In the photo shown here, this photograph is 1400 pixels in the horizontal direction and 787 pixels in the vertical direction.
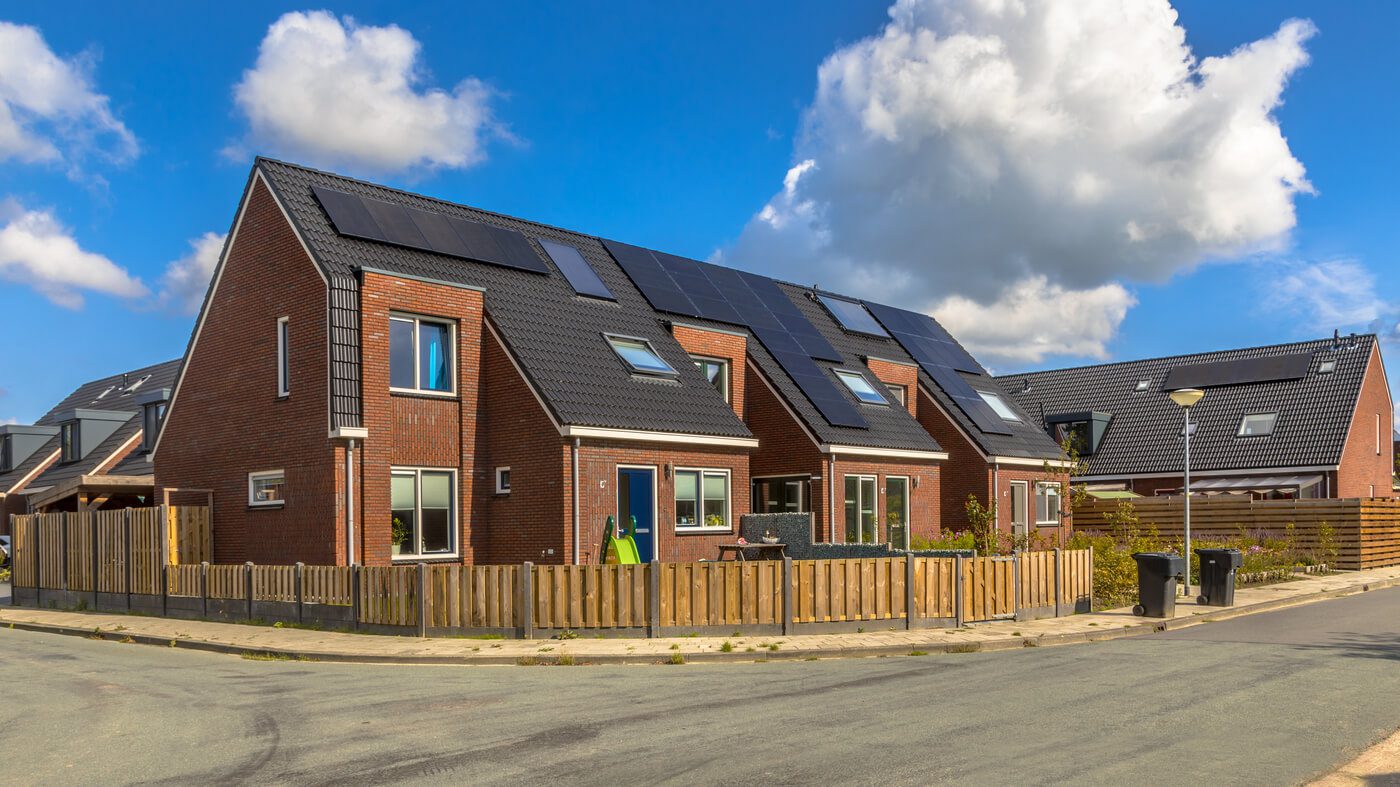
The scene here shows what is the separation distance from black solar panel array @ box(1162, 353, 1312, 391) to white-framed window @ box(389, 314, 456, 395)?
1367 inches

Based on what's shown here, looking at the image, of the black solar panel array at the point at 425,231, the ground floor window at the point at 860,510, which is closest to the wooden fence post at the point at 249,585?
the black solar panel array at the point at 425,231

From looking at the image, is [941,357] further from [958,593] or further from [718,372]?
[958,593]

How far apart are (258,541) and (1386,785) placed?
1997 cm

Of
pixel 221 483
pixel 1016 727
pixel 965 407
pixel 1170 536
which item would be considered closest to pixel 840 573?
pixel 1016 727

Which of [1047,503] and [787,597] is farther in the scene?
[1047,503]

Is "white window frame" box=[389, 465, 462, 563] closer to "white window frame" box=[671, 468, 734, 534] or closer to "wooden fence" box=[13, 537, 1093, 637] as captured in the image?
"wooden fence" box=[13, 537, 1093, 637]

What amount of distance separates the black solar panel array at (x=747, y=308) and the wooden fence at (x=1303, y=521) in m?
9.47

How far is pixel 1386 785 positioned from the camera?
25.8ft

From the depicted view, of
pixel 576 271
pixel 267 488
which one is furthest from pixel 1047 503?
pixel 267 488

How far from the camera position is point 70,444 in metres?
40.2

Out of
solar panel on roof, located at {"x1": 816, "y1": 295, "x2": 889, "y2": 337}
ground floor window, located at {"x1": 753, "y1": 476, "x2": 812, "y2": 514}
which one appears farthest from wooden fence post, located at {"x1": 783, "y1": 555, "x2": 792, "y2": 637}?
solar panel on roof, located at {"x1": 816, "y1": 295, "x2": 889, "y2": 337}

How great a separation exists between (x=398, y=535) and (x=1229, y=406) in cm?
3611

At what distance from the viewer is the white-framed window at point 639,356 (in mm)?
24891

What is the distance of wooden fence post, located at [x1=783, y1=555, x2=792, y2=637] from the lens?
16.7 meters
